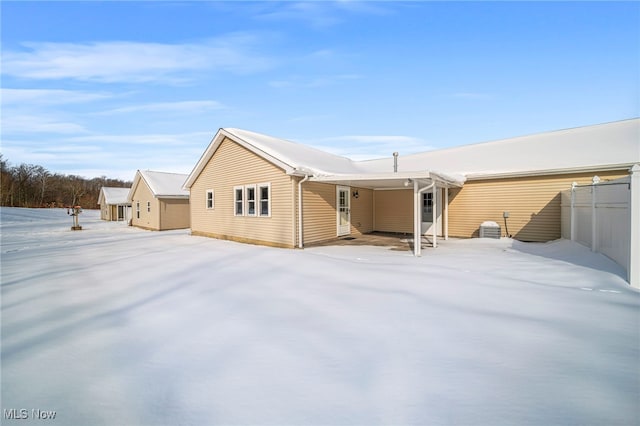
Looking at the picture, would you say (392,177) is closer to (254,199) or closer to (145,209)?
(254,199)

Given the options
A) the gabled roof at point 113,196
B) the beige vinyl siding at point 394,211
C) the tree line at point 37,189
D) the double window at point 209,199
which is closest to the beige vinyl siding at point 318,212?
the beige vinyl siding at point 394,211

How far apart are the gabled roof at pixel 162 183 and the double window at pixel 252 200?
9.06 m

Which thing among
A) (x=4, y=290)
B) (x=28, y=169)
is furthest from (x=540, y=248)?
(x=28, y=169)

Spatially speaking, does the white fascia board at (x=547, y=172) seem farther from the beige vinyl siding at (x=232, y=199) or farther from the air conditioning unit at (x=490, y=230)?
the beige vinyl siding at (x=232, y=199)

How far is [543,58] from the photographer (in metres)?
9.90

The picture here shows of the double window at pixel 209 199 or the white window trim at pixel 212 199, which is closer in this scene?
the white window trim at pixel 212 199

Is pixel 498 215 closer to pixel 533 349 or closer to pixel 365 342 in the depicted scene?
pixel 533 349

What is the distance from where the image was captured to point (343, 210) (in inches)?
494

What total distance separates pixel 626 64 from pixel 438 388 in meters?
12.7

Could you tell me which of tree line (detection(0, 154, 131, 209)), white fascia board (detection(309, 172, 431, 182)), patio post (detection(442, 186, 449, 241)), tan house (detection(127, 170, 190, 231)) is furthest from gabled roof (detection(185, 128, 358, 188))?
tree line (detection(0, 154, 131, 209))

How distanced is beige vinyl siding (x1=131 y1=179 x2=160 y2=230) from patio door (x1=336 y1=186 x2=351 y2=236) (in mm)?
13473

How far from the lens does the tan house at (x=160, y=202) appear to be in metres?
19.5

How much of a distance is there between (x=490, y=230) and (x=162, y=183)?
20072 millimetres

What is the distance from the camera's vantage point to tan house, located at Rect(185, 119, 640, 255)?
33.3 ft
